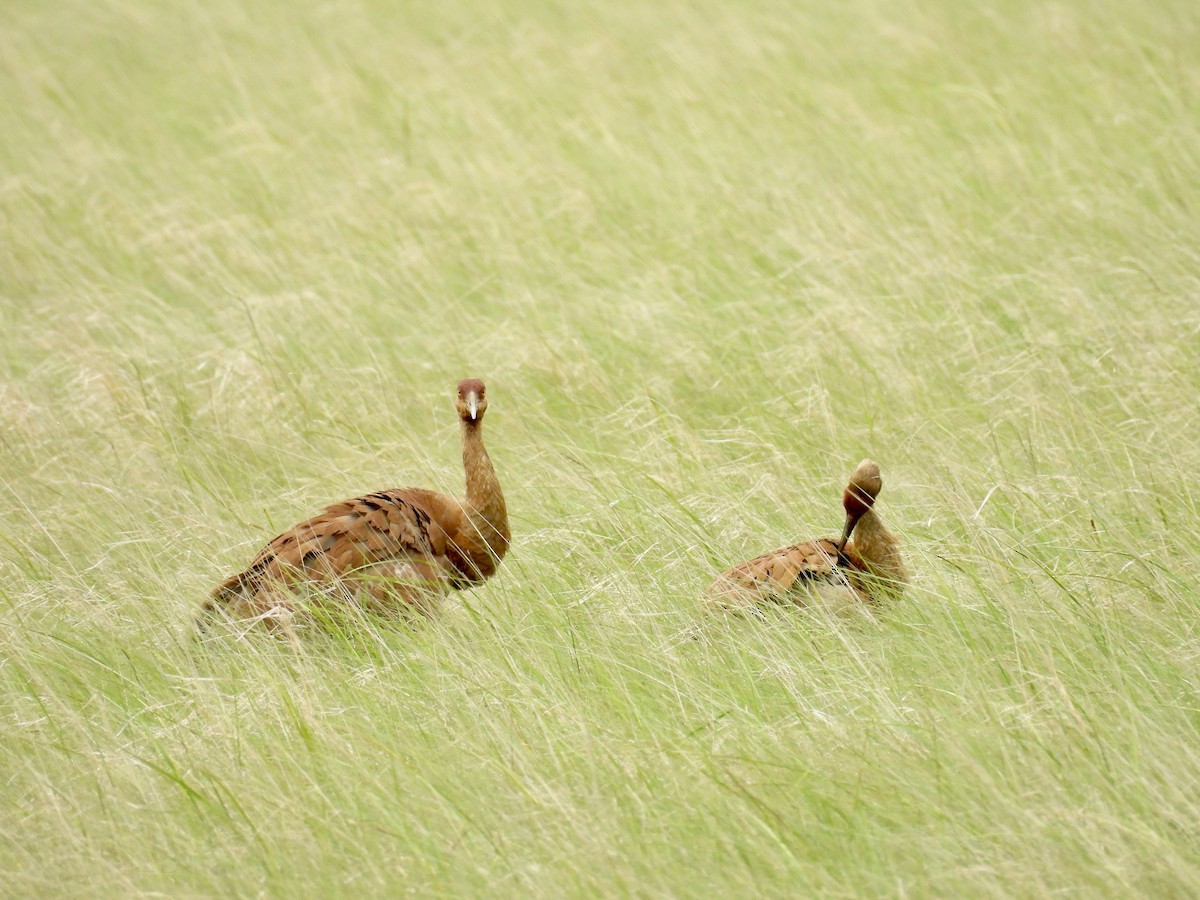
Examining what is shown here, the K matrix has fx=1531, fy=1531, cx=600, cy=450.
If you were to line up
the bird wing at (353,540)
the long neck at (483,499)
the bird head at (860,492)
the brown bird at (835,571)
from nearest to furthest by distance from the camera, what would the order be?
1. the brown bird at (835,571)
2. the bird head at (860,492)
3. the bird wing at (353,540)
4. the long neck at (483,499)

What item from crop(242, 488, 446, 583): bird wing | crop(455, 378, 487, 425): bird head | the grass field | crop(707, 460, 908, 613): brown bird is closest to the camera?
the grass field

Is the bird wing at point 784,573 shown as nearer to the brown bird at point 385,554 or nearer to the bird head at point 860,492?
the bird head at point 860,492

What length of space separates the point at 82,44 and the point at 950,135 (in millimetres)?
6885

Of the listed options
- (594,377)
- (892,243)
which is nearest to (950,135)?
(892,243)

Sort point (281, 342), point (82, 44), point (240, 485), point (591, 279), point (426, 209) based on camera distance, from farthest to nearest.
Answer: point (82, 44)
point (426, 209)
point (591, 279)
point (281, 342)
point (240, 485)

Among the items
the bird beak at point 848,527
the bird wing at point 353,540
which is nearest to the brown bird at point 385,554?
the bird wing at point 353,540

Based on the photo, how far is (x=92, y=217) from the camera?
8.15 m

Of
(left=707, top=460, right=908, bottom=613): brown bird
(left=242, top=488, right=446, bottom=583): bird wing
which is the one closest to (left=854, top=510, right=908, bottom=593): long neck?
(left=707, top=460, right=908, bottom=613): brown bird

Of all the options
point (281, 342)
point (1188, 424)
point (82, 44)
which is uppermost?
point (82, 44)

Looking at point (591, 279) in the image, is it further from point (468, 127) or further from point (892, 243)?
point (468, 127)

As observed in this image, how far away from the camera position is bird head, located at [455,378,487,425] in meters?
5.01

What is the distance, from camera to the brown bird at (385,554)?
4.41m

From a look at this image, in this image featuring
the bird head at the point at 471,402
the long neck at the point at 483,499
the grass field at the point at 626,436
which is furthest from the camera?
the bird head at the point at 471,402

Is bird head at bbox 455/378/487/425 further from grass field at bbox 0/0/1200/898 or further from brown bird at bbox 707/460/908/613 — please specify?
brown bird at bbox 707/460/908/613
